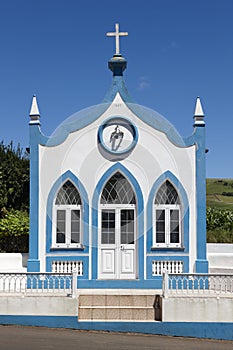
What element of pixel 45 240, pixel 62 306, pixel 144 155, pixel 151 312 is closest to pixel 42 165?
pixel 45 240

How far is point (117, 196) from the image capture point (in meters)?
11.7

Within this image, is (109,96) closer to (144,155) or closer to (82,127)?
(82,127)

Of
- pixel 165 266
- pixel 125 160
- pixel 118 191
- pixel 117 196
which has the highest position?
pixel 125 160

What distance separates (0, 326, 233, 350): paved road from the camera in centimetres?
787

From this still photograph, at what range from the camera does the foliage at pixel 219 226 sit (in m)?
14.7

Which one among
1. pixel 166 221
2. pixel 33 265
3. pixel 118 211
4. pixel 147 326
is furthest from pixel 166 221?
pixel 33 265

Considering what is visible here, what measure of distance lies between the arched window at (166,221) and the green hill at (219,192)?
32851 millimetres

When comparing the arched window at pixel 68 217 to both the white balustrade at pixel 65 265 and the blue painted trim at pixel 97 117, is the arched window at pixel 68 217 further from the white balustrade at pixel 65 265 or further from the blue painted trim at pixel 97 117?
the blue painted trim at pixel 97 117

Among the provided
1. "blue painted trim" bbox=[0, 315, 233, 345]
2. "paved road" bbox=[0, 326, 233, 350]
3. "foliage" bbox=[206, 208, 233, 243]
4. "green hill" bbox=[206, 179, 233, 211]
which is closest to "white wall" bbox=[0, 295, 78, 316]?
"blue painted trim" bbox=[0, 315, 233, 345]

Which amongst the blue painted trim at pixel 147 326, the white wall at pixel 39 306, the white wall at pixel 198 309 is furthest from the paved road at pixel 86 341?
the white wall at pixel 198 309

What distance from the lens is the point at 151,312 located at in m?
9.35

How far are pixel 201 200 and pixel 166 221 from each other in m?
1.08

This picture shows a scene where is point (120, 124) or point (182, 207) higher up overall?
point (120, 124)

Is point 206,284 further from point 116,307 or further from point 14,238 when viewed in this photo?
point 14,238
